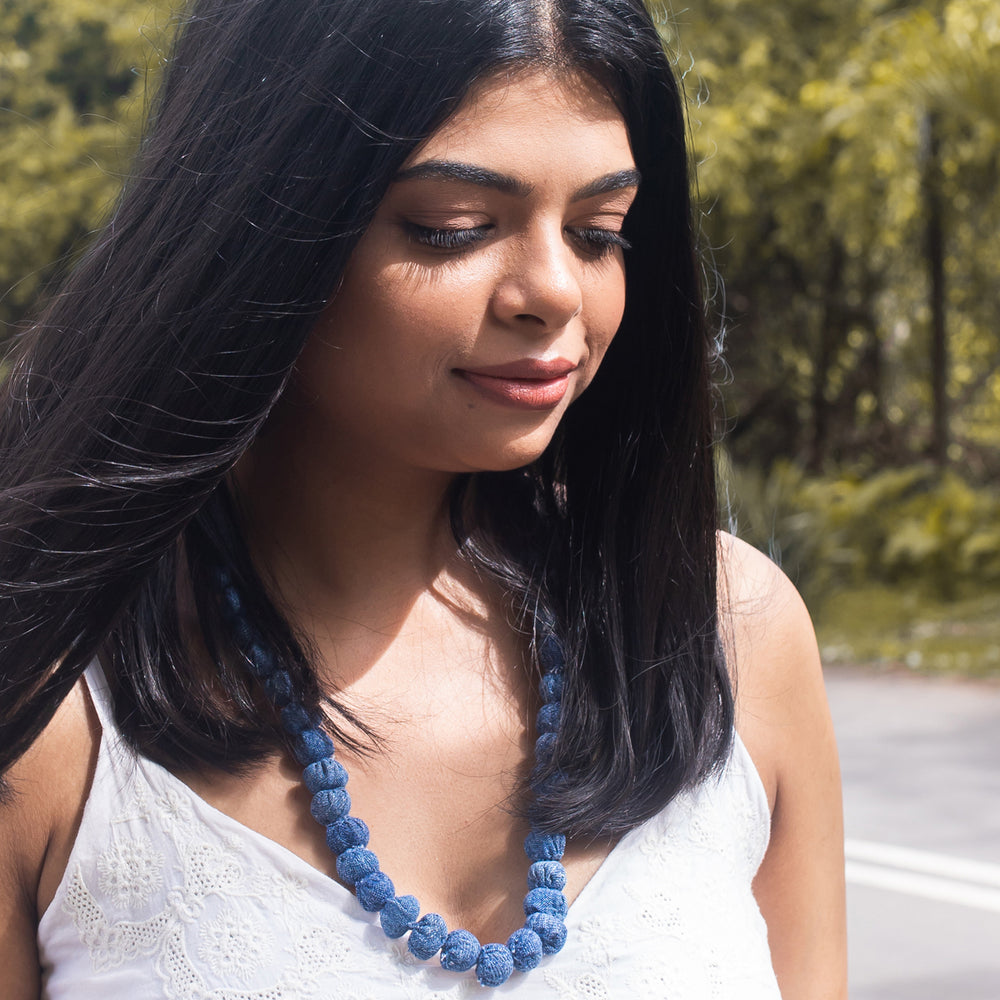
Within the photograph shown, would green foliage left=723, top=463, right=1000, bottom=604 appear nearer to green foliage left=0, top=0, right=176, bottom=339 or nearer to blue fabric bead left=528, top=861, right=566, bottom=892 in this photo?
green foliage left=0, top=0, right=176, bottom=339

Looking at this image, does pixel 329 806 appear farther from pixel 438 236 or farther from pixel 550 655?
pixel 438 236

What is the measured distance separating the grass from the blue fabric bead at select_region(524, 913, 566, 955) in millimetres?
6551

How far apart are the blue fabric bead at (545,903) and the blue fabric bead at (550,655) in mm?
281

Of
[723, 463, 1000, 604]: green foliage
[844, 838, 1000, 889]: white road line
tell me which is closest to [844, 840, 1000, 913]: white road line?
[844, 838, 1000, 889]: white road line

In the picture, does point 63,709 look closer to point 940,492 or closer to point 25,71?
point 940,492

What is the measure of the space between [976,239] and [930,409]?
2.00m

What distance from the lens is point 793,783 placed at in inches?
62.8

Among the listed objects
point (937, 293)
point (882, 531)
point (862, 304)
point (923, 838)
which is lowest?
point (882, 531)

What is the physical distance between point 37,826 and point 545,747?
534mm

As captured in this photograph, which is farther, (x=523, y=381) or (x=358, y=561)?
(x=358, y=561)

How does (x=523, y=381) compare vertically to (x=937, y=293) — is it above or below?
above

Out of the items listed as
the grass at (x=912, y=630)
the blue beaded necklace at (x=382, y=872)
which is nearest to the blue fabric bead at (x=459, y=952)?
the blue beaded necklace at (x=382, y=872)

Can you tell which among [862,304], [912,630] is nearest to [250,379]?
[912,630]

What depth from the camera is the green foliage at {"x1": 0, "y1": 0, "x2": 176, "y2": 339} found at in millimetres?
11133
